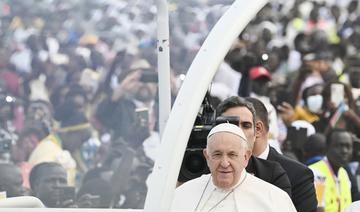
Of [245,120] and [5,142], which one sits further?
[5,142]

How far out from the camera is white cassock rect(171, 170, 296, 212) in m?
3.84

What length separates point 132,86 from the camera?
8.78m

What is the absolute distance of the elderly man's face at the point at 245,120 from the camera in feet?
14.7

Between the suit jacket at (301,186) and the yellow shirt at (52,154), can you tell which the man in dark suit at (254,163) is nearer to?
the suit jacket at (301,186)

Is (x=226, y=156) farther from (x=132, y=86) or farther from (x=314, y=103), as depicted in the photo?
(x=132, y=86)

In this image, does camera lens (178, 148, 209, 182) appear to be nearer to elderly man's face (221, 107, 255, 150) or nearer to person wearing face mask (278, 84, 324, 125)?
elderly man's face (221, 107, 255, 150)

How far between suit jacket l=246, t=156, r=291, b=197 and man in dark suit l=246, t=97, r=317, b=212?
17cm

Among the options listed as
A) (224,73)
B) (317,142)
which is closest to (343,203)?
(317,142)

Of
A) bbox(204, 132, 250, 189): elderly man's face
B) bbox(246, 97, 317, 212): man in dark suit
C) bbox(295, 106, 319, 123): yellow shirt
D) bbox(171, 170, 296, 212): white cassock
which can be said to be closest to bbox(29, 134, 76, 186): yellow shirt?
bbox(295, 106, 319, 123): yellow shirt

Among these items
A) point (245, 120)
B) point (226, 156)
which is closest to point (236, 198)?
point (226, 156)

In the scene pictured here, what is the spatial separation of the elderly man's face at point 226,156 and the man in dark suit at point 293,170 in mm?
922

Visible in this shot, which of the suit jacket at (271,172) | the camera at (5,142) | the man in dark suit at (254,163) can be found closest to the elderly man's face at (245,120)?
the man in dark suit at (254,163)

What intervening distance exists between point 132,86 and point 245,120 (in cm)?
431

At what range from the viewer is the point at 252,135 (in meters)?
4.49
